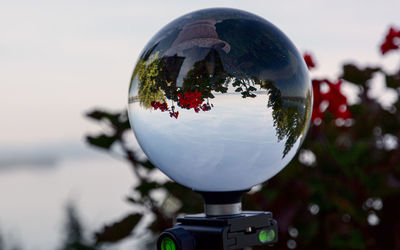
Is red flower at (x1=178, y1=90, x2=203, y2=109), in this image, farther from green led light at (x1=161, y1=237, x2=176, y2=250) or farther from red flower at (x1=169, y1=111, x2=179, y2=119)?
green led light at (x1=161, y1=237, x2=176, y2=250)

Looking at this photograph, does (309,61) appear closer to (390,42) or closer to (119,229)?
(390,42)

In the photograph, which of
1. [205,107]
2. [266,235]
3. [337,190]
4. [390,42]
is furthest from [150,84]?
[390,42]

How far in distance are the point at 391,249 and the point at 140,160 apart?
6.57 feet

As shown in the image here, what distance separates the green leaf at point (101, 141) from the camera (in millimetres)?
3086

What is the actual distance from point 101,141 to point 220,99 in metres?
1.77

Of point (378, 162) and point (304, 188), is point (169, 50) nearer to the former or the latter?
point (304, 188)

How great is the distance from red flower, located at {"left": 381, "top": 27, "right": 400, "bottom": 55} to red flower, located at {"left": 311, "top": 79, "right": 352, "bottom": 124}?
67 centimetres

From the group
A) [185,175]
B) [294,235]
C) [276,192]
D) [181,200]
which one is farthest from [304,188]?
[185,175]

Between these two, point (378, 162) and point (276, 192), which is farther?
point (378, 162)

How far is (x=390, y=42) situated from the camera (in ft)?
14.6

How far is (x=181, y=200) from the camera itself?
3.36 m

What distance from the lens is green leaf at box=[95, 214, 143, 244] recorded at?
2969 millimetres

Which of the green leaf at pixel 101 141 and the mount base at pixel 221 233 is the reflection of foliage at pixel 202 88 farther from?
the green leaf at pixel 101 141

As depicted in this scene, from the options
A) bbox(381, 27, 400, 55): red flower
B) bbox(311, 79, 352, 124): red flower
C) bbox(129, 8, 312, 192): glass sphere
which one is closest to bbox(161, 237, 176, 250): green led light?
bbox(129, 8, 312, 192): glass sphere
